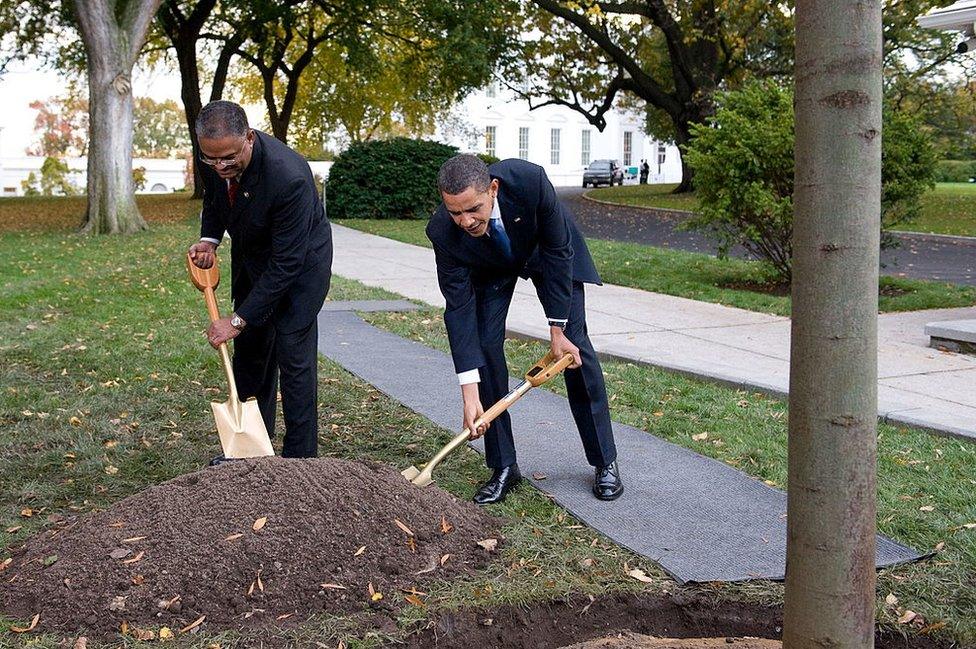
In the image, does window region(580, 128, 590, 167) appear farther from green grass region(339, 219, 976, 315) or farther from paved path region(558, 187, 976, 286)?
green grass region(339, 219, 976, 315)

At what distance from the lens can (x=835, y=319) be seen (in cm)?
229

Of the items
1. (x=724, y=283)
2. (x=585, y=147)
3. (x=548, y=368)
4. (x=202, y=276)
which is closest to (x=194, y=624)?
(x=548, y=368)

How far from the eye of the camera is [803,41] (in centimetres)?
228

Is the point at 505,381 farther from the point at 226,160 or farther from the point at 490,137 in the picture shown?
the point at 490,137

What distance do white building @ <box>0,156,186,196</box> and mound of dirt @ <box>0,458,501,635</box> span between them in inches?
2153

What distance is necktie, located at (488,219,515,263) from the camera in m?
4.10

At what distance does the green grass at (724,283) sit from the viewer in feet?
33.6

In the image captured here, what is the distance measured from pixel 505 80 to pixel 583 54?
3183mm

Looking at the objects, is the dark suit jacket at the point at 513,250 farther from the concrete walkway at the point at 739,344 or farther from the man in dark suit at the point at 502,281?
the concrete walkway at the point at 739,344

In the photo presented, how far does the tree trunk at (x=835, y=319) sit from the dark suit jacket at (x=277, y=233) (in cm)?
252

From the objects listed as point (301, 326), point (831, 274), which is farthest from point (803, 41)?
point (301, 326)

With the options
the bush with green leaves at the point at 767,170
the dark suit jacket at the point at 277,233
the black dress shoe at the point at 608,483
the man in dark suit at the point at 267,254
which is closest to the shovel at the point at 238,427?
the man in dark suit at the point at 267,254

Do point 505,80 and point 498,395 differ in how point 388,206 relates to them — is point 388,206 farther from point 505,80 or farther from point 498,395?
point 498,395

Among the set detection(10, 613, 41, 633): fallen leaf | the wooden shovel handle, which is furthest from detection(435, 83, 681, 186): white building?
detection(10, 613, 41, 633): fallen leaf
